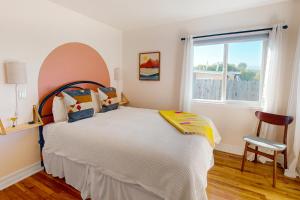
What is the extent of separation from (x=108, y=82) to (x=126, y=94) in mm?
590

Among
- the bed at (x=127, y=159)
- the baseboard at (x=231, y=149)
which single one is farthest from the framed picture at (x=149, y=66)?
the baseboard at (x=231, y=149)

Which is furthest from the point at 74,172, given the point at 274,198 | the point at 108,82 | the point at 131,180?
the point at 274,198

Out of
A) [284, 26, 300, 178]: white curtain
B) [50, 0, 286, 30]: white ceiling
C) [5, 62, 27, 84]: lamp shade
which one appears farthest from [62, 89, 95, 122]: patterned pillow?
[284, 26, 300, 178]: white curtain

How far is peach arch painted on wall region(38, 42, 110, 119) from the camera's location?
2353 millimetres

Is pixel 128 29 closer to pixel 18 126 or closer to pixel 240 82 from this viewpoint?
pixel 240 82

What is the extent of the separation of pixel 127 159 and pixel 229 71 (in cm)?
239

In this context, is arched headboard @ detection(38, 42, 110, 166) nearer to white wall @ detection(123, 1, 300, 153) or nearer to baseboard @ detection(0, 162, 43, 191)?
baseboard @ detection(0, 162, 43, 191)

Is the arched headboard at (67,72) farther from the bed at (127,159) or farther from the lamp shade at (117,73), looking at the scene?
the lamp shade at (117,73)

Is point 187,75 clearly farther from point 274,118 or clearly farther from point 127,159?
point 127,159

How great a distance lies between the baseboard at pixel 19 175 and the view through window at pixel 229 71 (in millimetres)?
2824

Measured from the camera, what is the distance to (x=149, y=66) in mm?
3559

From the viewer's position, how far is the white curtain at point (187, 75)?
3004mm

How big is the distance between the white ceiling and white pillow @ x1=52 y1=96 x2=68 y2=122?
1407mm

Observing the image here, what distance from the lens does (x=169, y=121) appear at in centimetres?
223
